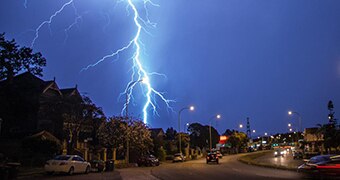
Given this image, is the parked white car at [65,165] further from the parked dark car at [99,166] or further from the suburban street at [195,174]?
the parked dark car at [99,166]

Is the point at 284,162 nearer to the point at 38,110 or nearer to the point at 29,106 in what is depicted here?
the point at 38,110

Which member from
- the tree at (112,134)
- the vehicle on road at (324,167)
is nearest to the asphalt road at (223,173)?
the vehicle on road at (324,167)

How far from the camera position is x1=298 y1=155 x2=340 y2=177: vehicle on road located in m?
19.5

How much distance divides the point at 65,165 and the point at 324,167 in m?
15.6

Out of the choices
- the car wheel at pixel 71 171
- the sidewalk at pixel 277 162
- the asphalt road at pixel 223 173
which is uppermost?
the car wheel at pixel 71 171

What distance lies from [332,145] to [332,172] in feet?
145

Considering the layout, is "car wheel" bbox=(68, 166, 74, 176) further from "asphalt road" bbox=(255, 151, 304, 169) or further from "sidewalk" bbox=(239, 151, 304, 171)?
"asphalt road" bbox=(255, 151, 304, 169)

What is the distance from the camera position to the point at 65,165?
24.4 m

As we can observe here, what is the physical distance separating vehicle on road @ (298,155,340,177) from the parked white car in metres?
14.6

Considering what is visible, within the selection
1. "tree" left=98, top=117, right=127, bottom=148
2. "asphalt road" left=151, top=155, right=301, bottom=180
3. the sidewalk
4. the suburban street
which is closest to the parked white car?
the suburban street

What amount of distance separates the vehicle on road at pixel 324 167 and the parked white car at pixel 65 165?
48.0ft

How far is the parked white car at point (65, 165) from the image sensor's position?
2398 centimetres

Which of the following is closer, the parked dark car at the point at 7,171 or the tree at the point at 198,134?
the parked dark car at the point at 7,171

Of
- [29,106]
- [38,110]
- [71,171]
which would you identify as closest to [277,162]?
[38,110]
